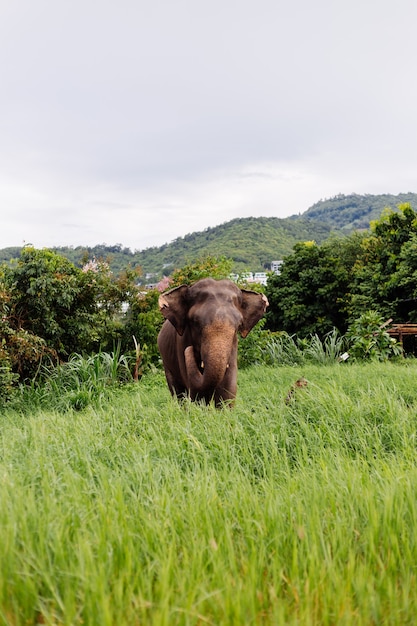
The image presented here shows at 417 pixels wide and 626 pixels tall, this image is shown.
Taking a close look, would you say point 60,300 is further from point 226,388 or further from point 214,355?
point 214,355

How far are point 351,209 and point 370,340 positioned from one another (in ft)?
352

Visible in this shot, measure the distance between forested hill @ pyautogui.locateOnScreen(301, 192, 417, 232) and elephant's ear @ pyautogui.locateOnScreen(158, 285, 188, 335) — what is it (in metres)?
92.1

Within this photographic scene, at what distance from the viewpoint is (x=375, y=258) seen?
59.3 ft

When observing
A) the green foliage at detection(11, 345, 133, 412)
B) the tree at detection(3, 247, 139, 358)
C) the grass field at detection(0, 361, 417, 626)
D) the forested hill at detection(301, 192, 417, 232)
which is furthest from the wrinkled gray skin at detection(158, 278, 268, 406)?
the forested hill at detection(301, 192, 417, 232)

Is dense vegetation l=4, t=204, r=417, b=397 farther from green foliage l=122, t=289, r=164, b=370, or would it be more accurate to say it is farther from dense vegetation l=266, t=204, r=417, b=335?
dense vegetation l=266, t=204, r=417, b=335

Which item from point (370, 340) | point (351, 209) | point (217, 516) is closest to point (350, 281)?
point (370, 340)

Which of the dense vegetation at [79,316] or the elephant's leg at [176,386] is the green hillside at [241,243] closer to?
the dense vegetation at [79,316]

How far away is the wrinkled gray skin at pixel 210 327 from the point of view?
4.16 metres

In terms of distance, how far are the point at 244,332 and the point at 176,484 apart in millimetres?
2552

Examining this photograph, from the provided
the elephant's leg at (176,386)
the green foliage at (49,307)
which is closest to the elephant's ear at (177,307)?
the elephant's leg at (176,386)

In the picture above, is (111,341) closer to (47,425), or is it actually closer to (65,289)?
(65,289)

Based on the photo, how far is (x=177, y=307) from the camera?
15.1 ft

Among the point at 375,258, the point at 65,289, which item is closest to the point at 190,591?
the point at 65,289

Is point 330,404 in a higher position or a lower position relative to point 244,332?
lower
